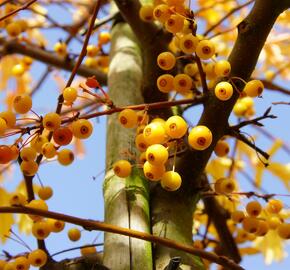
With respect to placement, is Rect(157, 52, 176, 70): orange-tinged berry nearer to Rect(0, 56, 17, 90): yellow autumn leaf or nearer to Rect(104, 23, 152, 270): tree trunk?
Rect(104, 23, 152, 270): tree trunk

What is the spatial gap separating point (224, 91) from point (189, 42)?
154 mm

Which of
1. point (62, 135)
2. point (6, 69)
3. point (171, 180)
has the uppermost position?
point (6, 69)

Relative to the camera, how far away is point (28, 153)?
1144mm

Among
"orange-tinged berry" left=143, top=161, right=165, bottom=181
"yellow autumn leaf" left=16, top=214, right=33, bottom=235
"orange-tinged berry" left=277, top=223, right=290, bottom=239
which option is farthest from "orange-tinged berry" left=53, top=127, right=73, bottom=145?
"yellow autumn leaf" left=16, top=214, right=33, bottom=235

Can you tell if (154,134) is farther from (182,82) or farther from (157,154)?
(182,82)

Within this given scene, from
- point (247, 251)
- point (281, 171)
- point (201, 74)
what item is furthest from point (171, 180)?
point (281, 171)

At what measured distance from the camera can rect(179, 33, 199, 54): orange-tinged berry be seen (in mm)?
1149

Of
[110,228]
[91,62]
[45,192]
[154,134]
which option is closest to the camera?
[110,228]

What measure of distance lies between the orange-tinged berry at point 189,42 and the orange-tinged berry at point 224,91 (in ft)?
0.38

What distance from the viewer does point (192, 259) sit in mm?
1200

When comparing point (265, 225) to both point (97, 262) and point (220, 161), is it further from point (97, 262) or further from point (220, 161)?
point (220, 161)

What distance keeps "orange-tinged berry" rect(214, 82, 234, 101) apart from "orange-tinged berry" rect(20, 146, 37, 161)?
48cm

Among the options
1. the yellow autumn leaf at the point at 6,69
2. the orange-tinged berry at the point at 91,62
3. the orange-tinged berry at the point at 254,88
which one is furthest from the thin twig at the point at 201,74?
the yellow autumn leaf at the point at 6,69

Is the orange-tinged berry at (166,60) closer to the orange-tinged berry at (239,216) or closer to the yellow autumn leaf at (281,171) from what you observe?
the orange-tinged berry at (239,216)
